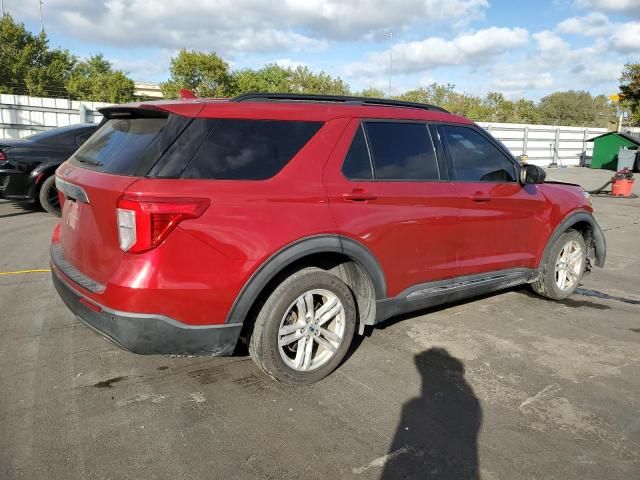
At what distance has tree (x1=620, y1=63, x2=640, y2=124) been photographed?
3869 centimetres

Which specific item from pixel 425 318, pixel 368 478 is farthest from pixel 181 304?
pixel 425 318

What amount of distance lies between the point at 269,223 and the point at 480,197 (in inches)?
78.3

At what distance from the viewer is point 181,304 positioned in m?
2.81

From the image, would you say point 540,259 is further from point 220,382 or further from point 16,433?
point 16,433

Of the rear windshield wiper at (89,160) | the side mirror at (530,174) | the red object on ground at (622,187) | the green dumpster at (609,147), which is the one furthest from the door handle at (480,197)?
the green dumpster at (609,147)

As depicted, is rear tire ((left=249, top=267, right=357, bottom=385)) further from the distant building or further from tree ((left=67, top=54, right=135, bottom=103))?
the distant building

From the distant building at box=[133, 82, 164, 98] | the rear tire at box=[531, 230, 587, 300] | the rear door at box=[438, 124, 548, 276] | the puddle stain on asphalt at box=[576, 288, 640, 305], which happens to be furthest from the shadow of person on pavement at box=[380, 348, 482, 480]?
the distant building at box=[133, 82, 164, 98]

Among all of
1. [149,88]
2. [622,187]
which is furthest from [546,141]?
[149,88]

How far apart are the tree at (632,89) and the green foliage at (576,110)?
29562 mm

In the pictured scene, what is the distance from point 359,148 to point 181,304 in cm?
157

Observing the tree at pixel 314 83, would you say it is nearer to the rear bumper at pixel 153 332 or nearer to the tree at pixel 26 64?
the tree at pixel 26 64

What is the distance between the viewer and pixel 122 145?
3.16 meters

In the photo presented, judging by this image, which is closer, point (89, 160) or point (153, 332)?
point (153, 332)

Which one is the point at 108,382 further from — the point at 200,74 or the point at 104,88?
the point at 104,88
